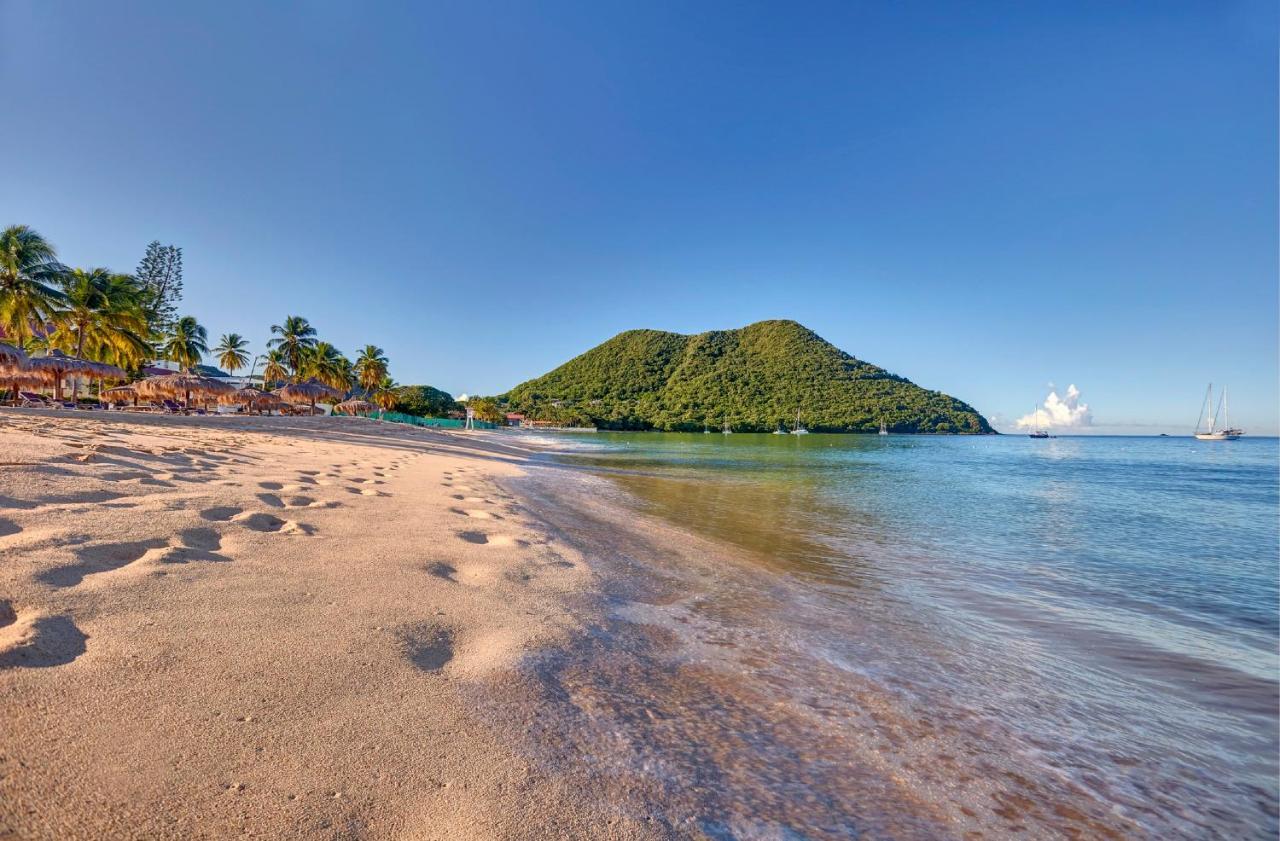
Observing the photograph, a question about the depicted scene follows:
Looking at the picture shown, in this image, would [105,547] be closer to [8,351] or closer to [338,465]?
[338,465]

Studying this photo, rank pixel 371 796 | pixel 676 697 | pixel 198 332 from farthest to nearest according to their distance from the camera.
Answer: pixel 198 332
pixel 676 697
pixel 371 796

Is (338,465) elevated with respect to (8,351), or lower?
lower

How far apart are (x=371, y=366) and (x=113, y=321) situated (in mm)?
36669

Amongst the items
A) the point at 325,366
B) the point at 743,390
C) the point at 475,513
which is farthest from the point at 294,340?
the point at 743,390

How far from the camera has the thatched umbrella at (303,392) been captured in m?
41.5

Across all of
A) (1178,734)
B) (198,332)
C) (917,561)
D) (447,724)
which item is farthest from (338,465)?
(198,332)

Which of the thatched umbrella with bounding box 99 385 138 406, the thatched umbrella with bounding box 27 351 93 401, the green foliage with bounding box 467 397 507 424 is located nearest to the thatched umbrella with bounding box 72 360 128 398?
the thatched umbrella with bounding box 27 351 93 401

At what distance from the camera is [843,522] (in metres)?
10.8

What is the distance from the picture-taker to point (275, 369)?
193ft

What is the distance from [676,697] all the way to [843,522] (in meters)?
8.76

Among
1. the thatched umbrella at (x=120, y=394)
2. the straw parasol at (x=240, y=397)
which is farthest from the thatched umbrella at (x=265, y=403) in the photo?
the thatched umbrella at (x=120, y=394)

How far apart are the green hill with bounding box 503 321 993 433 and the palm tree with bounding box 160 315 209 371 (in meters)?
75.3

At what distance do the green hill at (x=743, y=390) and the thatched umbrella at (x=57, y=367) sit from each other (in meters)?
94.2

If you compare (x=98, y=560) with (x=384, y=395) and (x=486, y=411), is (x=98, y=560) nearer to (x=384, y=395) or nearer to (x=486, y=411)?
(x=384, y=395)
